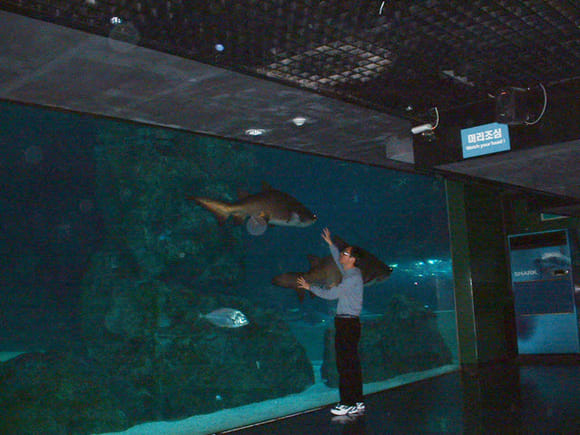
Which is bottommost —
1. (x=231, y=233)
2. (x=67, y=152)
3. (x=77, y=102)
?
(x=231, y=233)

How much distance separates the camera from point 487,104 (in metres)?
5.73

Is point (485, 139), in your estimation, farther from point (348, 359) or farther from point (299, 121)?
point (348, 359)

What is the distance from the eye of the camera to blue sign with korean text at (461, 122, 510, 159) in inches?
221

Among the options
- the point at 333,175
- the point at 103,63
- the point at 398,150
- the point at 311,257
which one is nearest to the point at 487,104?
the point at 398,150

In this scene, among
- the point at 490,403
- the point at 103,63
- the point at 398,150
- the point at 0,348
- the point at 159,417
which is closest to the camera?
the point at 103,63

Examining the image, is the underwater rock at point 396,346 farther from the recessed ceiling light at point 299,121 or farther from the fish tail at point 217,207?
the recessed ceiling light at point 299,121

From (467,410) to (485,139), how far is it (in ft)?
8.80

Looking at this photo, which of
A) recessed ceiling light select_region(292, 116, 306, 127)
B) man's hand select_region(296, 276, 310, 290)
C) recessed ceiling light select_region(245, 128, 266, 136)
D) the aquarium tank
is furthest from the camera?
the aquarium tank

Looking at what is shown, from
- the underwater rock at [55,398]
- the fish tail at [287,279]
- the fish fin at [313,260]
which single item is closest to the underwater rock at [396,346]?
the fish fin at [313,260]

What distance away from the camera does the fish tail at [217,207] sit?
237 inches

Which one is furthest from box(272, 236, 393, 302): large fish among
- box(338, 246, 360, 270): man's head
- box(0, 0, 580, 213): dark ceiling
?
box(0, 0, 580, 213): dark ceiling

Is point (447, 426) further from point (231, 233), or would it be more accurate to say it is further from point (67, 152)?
point (67, 152)

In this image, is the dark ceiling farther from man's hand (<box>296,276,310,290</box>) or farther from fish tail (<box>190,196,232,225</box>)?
man's hand (<box>296,276,310,290</box>)

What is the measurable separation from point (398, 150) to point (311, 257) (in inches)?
69.2
